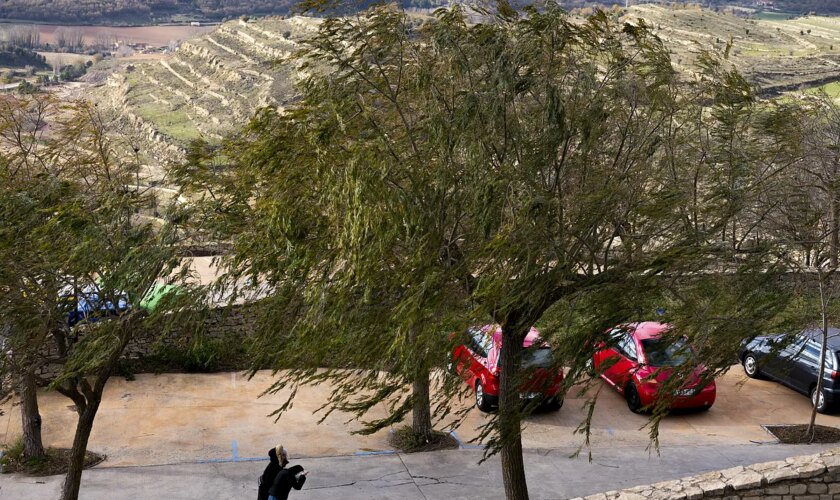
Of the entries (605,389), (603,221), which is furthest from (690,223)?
(605,389)

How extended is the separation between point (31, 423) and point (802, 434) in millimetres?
11861

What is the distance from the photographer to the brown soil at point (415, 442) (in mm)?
14141

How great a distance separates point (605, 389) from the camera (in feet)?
56.3

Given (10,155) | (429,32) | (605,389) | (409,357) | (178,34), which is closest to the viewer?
(409,357)

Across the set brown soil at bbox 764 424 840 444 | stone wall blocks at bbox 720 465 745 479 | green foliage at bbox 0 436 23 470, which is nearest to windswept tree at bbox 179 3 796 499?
stone wall blocks at bbox 720 465 745 479

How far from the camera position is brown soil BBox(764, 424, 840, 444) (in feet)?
48.9

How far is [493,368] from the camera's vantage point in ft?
49.5

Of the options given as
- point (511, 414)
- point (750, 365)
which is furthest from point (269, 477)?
point (750, 365)

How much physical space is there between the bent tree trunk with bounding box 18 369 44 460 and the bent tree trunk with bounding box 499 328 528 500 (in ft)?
21.5

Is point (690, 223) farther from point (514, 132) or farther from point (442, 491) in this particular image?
point (442, 491)

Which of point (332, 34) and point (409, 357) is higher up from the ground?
point (332, 34)

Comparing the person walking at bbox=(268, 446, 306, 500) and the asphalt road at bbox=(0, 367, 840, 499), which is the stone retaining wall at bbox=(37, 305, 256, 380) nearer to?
the asphalt road at bbox=(0, 367, 840, 499)

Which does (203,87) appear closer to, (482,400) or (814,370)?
(482,400)

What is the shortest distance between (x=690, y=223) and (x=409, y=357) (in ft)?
11.3
